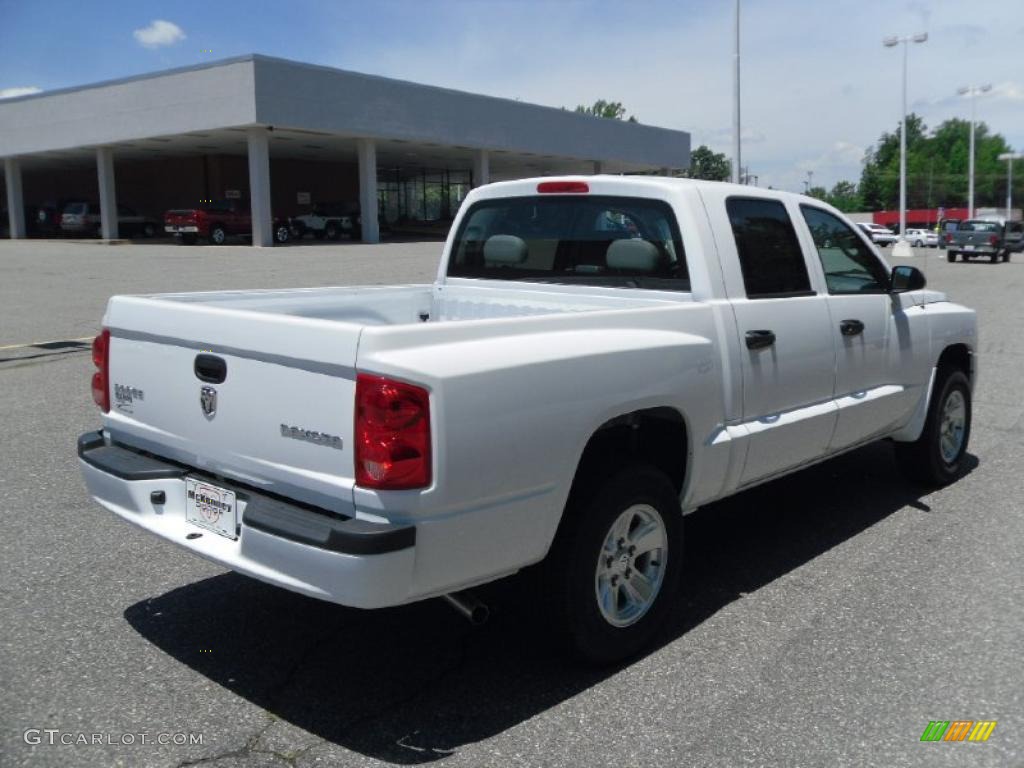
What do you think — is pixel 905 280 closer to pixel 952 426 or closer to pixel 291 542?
pixel 952 426

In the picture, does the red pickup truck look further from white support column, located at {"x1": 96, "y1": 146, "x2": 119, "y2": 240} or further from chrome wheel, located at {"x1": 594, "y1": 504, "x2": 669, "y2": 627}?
chrome wheel, located at {"x1": 594, "y1": 504, "x2": 669, "y2": 627}

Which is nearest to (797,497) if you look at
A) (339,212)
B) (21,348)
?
(21,348)

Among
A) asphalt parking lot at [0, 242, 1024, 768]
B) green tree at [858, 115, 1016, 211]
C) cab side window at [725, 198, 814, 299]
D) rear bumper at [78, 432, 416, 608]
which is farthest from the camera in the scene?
green tree at [858, 115, 1016, 211]

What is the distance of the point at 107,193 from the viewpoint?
140ft

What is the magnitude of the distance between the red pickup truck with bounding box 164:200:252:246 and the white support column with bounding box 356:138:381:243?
475 centimetres

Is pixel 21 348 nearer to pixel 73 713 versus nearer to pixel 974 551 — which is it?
pixel 73 713

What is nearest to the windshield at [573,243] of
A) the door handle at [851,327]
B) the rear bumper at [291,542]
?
the door handle at [851,327]

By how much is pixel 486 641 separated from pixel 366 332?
1.68m

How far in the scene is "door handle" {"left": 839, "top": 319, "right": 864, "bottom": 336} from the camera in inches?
204

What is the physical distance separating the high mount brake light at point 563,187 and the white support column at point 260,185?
3351 cm

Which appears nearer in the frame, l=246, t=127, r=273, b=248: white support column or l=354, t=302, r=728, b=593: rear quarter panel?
l=354, t=302, r=728, b=593: rear quarter panel

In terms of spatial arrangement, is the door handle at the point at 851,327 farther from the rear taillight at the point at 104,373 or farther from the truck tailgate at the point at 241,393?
the rear taillight at the point at 104,373

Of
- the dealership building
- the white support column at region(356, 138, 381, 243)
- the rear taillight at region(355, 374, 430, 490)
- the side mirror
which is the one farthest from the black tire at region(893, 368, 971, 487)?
the white support column at region(356, 138, 381, 243)

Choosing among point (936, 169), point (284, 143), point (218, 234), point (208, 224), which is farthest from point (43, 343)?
point (936, 169)
